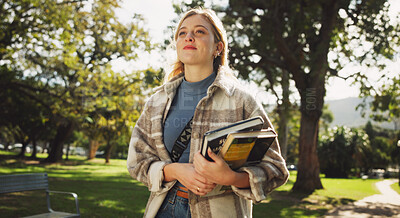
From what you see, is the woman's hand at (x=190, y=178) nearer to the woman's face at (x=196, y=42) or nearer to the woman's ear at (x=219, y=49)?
the woman's face at (x=196, y=42)

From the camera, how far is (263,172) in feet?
6.04

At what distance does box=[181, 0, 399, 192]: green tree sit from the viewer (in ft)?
44.7

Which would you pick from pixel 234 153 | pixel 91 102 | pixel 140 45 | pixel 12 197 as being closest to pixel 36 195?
pixel 12 197

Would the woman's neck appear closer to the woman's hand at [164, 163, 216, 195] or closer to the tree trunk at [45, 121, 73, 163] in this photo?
the woman's hand at [164, 163, 216, 195]

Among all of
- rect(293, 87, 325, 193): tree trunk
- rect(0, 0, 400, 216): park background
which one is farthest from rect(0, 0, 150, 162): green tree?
rect(293, 87, 325, 193): tree trunk

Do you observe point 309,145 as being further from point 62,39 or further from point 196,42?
point 196,42

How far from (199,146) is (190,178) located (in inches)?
8.9

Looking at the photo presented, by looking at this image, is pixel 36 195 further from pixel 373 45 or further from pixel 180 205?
pixel 373 45

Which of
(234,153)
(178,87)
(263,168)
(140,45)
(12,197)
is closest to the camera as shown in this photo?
(234,153)

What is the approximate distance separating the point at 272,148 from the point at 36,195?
1094 cm

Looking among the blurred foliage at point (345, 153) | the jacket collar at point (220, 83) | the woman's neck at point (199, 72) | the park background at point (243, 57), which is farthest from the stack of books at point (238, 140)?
the blurred foliage at point (345, 153)

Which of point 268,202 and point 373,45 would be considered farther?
point 373,45

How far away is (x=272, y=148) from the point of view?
6.37 ft

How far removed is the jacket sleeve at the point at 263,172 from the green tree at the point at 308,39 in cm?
1192
